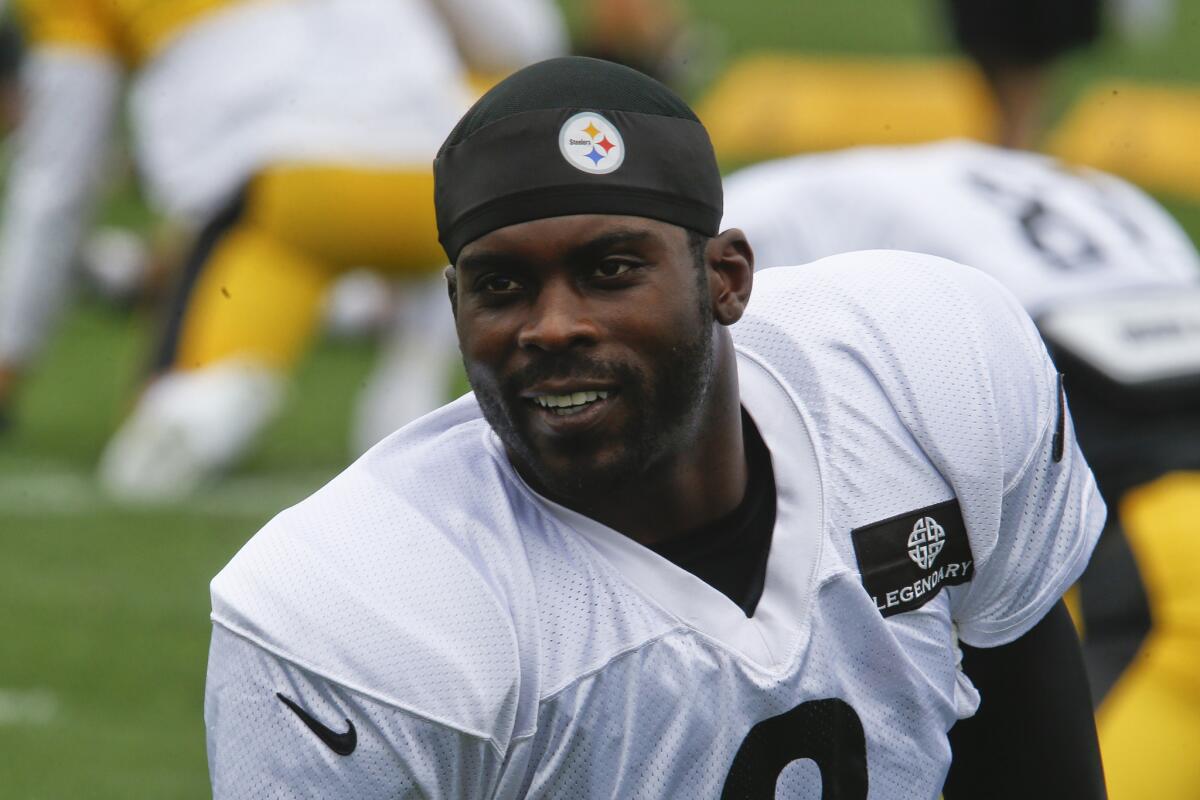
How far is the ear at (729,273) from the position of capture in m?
2.42

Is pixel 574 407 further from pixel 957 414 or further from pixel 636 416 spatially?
pixel 957 414

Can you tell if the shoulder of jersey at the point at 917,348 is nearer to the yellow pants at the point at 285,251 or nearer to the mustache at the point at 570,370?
the mustache at the point at 570,370

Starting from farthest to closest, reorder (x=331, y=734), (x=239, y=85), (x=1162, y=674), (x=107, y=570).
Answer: (x=239, y=85), (x=107, y=570), (x=1162, y=674), (x=331, y=734)

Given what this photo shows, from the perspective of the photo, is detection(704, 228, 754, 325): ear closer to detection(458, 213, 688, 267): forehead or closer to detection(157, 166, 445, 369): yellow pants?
detection(458, 213, 688, 267): forehead

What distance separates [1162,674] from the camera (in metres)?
3.40

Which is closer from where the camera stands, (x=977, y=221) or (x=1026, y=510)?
(x=1026, y=510)

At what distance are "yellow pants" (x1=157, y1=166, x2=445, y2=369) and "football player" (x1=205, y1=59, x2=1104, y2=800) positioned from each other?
349cm

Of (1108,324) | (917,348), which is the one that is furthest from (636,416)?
(1108,324)

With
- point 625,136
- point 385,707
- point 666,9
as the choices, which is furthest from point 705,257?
point 666,9

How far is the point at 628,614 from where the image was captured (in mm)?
2305

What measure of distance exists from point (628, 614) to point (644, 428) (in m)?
0.20

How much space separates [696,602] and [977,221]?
1.63 m

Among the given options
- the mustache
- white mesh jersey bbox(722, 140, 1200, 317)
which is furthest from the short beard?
white mesh jersey bbox(722, 140, 1200, 317)

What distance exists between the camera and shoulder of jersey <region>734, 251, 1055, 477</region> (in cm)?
250
